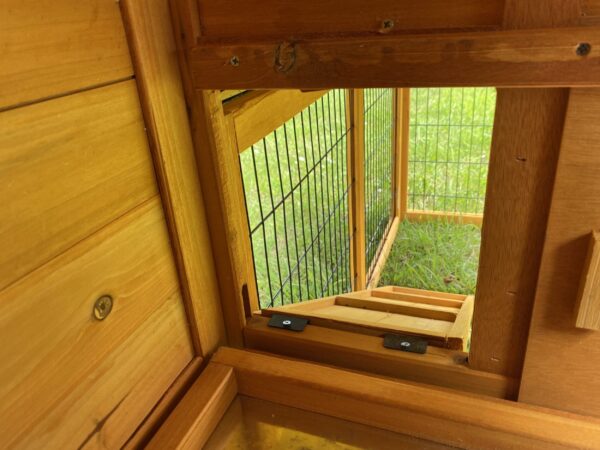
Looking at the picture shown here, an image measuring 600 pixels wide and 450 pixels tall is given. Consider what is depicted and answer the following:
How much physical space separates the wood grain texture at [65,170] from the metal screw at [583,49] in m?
0.47

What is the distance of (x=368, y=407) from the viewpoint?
2.32ft

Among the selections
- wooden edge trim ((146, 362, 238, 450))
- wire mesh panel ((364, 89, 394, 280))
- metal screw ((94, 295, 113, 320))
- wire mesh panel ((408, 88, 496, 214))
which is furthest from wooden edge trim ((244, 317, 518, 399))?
wire mesh panel ((408, 88, 496, 214))

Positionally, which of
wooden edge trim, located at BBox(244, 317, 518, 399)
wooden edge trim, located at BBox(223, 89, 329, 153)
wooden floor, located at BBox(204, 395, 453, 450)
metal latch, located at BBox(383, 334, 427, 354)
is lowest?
wooden floor, located at BBox(204, 395, 453, 450)

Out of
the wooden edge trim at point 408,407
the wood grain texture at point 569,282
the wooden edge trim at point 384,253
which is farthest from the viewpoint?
the wooden edge trim at point 384,253

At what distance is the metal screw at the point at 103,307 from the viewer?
1.86ft

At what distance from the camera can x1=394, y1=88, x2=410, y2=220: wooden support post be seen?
2.74 metres

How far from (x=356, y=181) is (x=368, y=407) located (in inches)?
51.1

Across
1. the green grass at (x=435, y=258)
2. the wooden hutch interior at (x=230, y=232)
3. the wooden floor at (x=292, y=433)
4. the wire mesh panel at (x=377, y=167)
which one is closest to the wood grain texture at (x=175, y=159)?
the wooden hutch interior at (x=230, y=232)

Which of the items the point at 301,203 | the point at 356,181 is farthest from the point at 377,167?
the point at 301,203

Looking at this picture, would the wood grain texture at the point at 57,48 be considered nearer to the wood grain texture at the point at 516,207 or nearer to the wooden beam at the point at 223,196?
the wooden beam at the point at 223,196

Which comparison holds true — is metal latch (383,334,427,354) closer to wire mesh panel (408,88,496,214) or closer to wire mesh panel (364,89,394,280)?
wire mesh panel (364,89,394,280)

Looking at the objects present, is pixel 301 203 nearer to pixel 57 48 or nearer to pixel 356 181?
pixel 356 181

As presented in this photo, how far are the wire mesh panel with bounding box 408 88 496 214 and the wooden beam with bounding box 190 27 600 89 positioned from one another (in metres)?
2.24

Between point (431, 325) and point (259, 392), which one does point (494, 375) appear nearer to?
point (431, 325)
